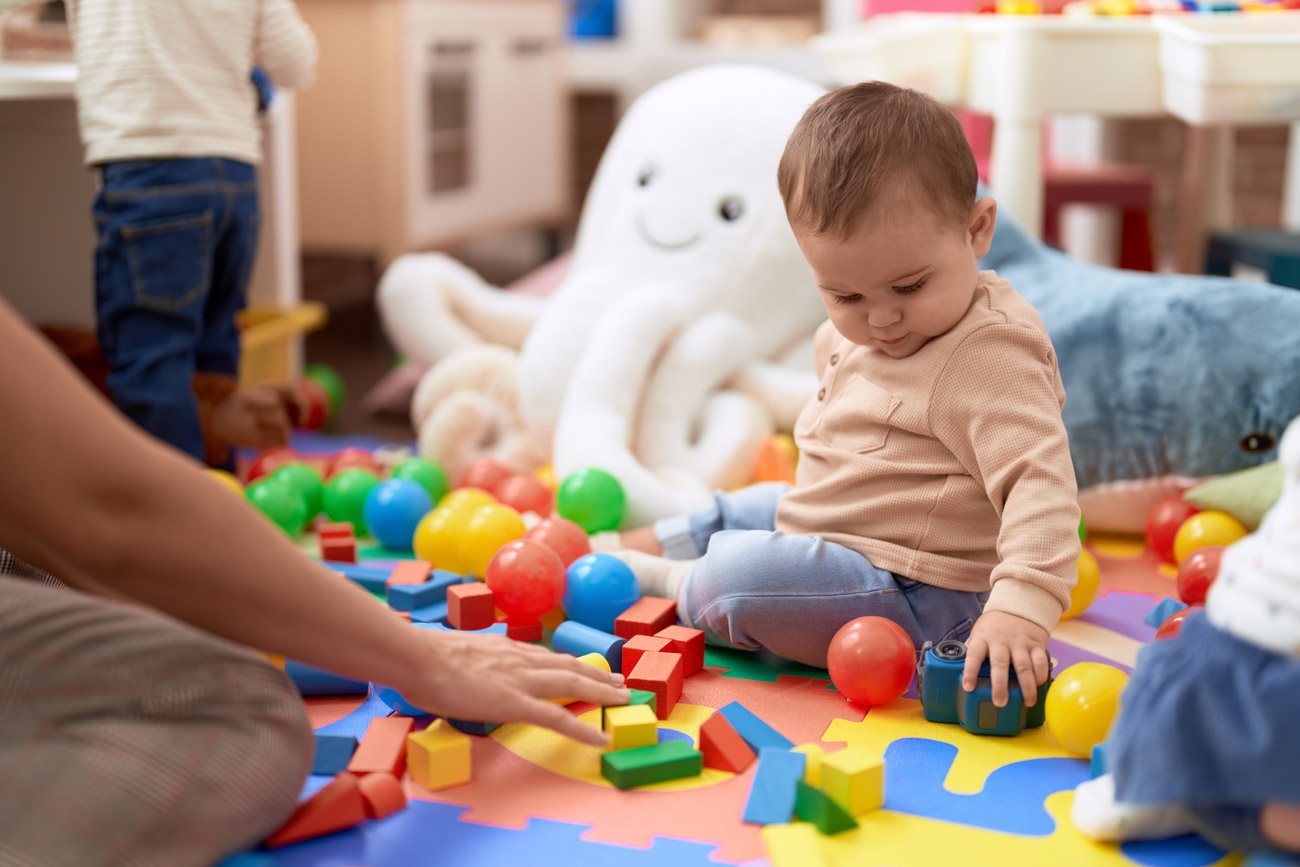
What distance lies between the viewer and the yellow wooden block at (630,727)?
3.17 ft

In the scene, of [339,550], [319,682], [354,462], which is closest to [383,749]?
[319,682]

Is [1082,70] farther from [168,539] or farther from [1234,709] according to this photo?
[168,539]

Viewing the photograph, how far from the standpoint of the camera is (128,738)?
2.45 feet

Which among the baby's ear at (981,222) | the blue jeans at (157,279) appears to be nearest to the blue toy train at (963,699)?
the baby's ear at (981,222)

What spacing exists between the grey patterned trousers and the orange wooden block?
861 mm

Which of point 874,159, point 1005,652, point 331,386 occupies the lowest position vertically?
point 331,386

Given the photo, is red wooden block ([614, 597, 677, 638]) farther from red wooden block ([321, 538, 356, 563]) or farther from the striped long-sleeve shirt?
the striped long-sleeve shirt

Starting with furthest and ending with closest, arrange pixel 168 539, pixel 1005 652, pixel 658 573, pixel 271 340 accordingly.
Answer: pixel 271 340, pixel 658 573, pixel 1005 652, pixel 168 539

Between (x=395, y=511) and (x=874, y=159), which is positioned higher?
(x=874, y=159)

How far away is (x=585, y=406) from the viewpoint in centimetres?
156

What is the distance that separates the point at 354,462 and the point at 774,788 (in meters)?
0.99

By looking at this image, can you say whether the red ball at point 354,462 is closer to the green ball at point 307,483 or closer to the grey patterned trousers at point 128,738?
the green ball at point 307,483

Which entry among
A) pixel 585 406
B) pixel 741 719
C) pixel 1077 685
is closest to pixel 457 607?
pixel 741 719

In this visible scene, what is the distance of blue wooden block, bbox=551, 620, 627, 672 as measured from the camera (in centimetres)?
112
